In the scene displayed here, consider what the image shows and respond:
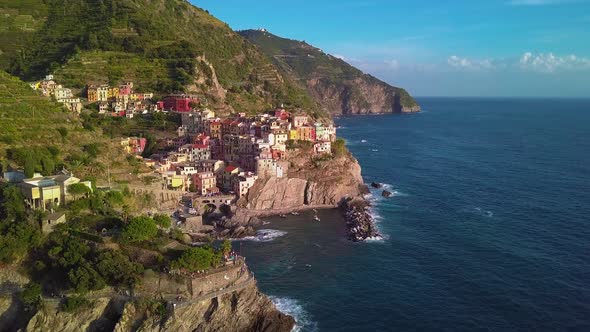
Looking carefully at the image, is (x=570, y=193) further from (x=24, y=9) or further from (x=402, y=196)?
(x=24, y=9)

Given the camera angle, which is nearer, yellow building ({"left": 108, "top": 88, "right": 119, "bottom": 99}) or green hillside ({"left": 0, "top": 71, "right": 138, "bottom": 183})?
green hillside ({"left": 0, "top": 71, "right": 138, "bottom": 183})

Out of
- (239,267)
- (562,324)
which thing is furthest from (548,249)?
(239,267)

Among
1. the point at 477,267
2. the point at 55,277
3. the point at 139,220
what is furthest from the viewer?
the point at 477,267

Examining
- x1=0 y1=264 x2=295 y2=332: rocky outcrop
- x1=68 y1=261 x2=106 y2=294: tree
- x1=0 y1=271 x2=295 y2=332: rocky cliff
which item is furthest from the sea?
x1=68 y1=261 x2=106 y2=294: tree

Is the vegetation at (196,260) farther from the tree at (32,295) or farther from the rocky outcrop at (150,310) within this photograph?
the tree at (32,295)

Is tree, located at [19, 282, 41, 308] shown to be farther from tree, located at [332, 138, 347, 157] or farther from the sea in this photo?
tree, located at [332, 138, 347, 157]

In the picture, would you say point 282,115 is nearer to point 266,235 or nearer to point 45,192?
point 266,235
